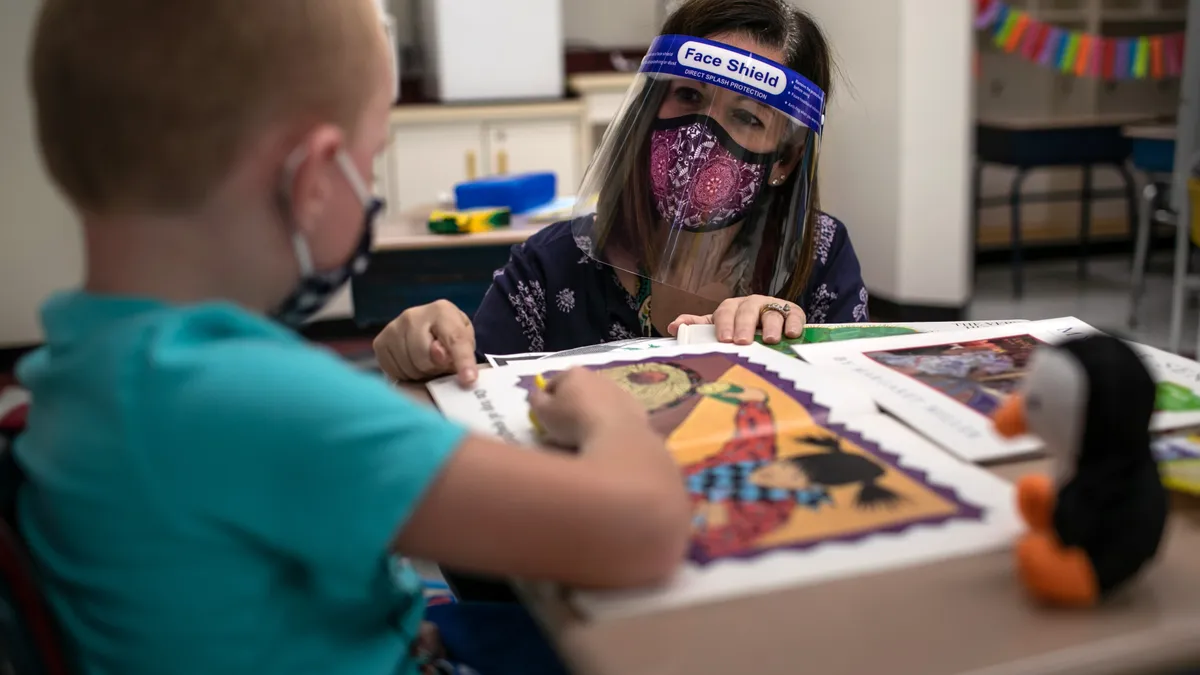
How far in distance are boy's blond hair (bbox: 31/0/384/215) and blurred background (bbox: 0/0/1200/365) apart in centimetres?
290

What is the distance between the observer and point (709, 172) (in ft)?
4.07

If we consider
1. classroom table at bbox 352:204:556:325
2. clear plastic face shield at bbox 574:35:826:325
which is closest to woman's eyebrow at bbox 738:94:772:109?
clear plastic face shield at bbox 574:35:826:325

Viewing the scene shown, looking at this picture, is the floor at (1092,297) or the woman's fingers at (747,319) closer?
the woman's fingers at (747,319)

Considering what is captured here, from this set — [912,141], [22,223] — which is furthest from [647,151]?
[22,223]

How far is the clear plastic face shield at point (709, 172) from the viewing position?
122 centimetres

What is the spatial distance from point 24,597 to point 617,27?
16.5ft

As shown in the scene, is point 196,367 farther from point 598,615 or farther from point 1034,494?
point 1034,494

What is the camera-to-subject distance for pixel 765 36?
128cm

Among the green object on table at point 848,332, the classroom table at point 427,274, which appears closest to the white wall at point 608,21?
the classroom table at point 427,274

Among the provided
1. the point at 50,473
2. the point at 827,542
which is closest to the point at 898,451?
the point at 827,542

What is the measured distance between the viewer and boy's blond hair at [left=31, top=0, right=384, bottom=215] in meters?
0.55

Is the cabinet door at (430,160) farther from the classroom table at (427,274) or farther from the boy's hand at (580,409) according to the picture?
the boy's hand at (580,409)

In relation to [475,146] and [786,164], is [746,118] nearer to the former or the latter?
[786,164]

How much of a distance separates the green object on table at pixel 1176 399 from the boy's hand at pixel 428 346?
1.86 ft
